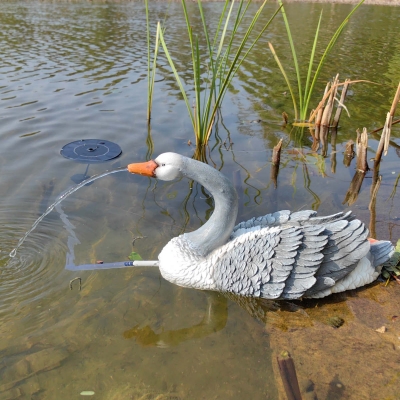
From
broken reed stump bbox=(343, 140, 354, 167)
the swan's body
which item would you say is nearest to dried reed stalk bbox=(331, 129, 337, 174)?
broken reed stump bbox=(343, 140, 354, 167)

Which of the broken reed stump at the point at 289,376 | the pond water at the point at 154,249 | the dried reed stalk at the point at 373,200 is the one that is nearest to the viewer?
the broken reed stump at the point at 289,376

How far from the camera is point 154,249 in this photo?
4.34 metres

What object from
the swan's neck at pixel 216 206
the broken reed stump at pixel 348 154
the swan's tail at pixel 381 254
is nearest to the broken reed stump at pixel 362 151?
the broken reed stump at pixel 348 154

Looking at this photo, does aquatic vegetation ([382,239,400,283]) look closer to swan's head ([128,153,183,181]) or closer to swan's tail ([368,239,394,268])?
swan's tail ([368,239,394,268])

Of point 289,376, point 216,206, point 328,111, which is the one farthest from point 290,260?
point 328,111

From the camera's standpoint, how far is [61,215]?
481cm

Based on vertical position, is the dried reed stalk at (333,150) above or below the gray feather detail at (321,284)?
below

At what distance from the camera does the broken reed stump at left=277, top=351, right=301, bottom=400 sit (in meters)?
2.83

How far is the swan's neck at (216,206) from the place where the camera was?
11.4 ft

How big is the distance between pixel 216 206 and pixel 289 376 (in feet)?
4.95

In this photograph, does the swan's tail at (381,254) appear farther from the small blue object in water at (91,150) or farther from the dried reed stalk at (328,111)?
the small blue object in water at (91,150)

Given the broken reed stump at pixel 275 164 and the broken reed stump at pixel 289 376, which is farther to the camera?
the broken reed stump at pixel 275 164

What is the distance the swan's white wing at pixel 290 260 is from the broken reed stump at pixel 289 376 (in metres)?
0.56

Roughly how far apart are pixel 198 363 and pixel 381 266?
204 cm
